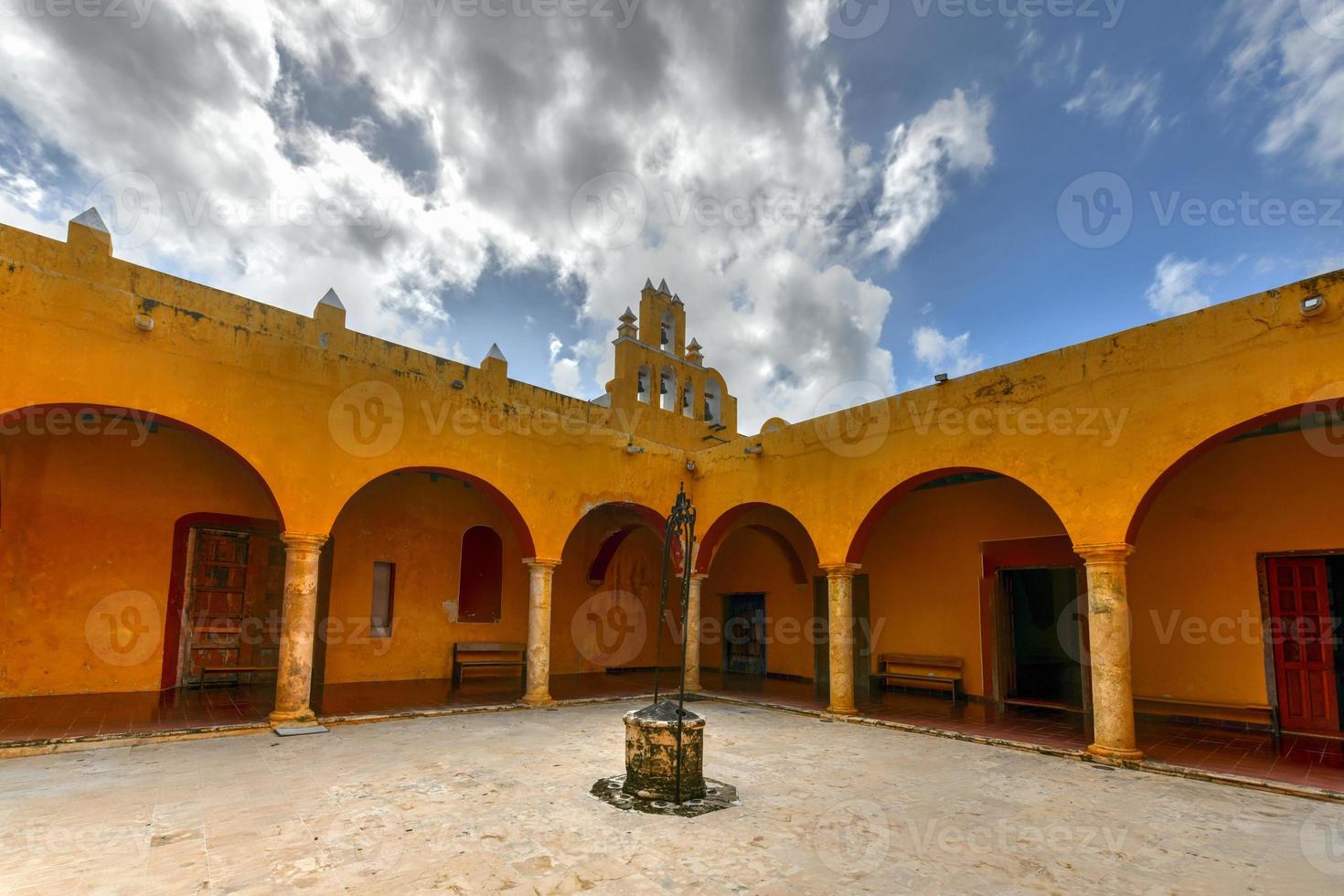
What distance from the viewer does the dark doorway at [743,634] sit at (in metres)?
14.5

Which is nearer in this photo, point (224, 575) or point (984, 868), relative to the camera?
point (984, 868)

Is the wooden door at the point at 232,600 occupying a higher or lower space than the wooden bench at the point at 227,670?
higher

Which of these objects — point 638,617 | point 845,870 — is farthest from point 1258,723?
point 638,617

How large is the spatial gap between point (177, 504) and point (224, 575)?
1259mm

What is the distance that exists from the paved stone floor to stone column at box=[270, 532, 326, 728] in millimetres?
767

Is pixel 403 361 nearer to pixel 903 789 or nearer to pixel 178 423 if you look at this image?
pixel 178 423

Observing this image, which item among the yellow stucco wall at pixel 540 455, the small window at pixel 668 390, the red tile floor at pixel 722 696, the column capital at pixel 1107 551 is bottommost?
the red tile floor at pixel 722 696

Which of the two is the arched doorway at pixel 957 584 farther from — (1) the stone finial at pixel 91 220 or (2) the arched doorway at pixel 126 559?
(1) the stone finial at pixel 91 220

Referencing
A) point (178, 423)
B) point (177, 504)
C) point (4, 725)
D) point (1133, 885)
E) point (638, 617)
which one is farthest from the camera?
point (638, 617)

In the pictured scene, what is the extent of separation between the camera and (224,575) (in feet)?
33.4

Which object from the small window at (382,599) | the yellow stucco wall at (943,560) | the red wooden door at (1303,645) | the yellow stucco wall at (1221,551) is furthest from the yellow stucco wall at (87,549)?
the red wooden door at (1303,645)

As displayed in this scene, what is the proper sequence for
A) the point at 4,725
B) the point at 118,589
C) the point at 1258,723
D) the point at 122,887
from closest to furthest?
the point at 122,887 → the point at 4,725 → the point at 1258,723 → the point at 118,589

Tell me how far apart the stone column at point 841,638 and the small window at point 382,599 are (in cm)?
714

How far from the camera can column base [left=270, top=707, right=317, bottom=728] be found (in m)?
7.55
